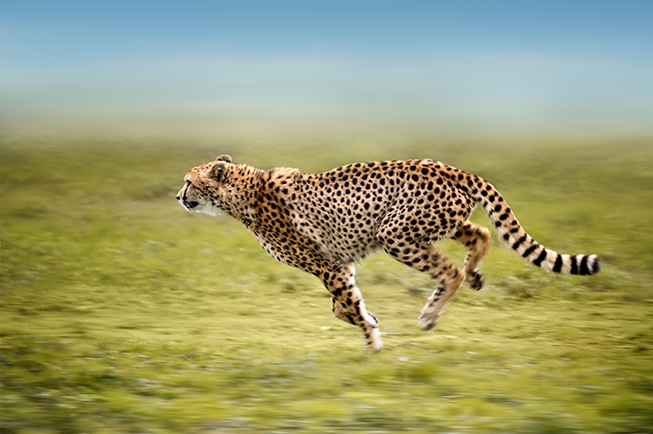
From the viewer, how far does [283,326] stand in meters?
9.95

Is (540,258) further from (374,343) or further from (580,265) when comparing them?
(374,343)

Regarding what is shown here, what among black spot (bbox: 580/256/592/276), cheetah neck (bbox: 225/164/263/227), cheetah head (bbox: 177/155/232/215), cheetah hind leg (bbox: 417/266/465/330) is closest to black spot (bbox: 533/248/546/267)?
black spot (bbox: 580/256/592/276)

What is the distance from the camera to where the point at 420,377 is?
732cm

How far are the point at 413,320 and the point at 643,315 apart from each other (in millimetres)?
2775

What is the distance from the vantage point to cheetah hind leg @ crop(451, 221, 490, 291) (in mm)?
7953

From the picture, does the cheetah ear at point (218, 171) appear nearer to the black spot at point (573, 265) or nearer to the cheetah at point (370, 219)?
the cheetah at point (370, 219)

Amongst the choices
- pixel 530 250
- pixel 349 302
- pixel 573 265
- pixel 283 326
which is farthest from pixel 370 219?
pixel 283 326

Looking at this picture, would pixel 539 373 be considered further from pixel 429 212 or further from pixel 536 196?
pixel 536 196

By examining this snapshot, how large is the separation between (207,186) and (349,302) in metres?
1.77

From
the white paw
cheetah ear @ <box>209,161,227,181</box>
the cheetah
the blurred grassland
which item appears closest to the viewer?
the blurred grassland

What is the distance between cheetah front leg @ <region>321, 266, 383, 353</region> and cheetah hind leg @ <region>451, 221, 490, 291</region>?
997 millimetres

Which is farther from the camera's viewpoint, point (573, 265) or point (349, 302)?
point (349, 302)

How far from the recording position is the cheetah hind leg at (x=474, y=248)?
7953 millimetres

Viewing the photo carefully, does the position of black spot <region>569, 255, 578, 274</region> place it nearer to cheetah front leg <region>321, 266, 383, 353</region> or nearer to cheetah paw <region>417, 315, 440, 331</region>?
cheetah paw <region>417, 315, 440, 331</region>
